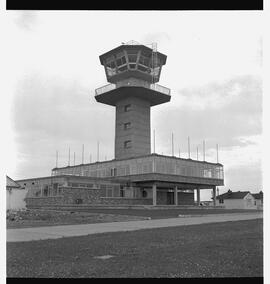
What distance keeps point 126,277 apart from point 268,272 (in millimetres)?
2572

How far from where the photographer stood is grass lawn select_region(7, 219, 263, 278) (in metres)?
7.16

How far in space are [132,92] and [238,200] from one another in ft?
110

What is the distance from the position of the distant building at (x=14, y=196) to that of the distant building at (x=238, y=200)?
4317 centimetres

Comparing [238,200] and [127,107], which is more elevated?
[127,107]

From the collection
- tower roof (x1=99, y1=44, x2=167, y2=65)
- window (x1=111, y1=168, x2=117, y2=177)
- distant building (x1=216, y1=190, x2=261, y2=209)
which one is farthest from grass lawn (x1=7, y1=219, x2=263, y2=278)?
distant building (x1=216, y1=190, x2=261, y2=209)

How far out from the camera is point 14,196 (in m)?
43.8

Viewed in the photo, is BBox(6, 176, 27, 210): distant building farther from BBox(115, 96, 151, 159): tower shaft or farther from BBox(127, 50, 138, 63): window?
BBox(127, 50, 138, 63): window

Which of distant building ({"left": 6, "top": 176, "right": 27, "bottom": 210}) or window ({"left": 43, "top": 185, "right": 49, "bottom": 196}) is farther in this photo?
window ({"left": 43, "top": 185, "right": 49, "bottom": 196})

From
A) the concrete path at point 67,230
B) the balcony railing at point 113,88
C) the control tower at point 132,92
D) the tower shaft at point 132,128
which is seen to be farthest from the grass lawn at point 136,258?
the balcony railing at point 113,88

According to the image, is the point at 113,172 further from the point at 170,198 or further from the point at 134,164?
the point at 170,198

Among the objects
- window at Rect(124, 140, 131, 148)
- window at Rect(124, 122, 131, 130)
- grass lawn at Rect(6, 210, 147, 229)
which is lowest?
grass lawn at Rect(6, 210, 147, 229)

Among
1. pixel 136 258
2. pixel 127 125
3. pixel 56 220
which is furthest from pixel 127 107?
pixel 136 258

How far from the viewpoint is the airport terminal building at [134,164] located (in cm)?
5232
